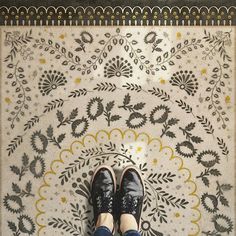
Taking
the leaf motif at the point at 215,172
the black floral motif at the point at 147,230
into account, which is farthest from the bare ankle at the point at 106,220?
the leaf motif at the point at 215,172

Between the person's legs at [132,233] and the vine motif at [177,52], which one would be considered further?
the vine motif at [177,52]

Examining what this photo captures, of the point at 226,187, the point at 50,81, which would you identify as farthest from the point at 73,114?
the point at 226,187

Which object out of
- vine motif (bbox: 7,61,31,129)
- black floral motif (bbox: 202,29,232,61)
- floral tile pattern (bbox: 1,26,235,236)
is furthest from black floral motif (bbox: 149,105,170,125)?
vine motif (bbox: 7,61,31,129)

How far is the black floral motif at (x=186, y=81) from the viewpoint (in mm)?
1363

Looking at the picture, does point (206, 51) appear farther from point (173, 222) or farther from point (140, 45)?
point (173, 222)

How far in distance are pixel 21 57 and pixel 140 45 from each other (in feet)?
1.50

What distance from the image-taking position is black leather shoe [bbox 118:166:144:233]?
1323 millimetres

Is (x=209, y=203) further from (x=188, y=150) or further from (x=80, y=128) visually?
(x=80, y=128)

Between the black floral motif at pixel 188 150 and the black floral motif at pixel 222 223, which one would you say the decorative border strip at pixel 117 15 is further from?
the black floral motif at pixel 222 223

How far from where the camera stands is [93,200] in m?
1.34

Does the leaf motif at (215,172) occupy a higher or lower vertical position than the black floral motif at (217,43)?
lower

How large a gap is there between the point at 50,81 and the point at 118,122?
0.30m

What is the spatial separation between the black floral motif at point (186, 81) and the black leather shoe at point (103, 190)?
409 millimetres

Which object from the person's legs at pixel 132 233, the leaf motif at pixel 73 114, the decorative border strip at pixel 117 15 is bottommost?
the person's legs at pixel 132 233
